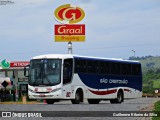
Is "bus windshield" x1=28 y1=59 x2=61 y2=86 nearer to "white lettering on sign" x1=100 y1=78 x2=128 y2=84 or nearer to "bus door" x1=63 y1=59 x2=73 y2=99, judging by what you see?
"bus door" x1=63 y1=59 x2=73 y2=99

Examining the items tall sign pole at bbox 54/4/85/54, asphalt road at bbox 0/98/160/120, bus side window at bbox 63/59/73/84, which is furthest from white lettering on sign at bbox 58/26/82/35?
asphalt road at bbox 0/98/160/120

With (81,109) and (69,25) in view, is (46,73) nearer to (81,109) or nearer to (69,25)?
(81,109)

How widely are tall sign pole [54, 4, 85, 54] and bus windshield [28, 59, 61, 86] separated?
16565mm

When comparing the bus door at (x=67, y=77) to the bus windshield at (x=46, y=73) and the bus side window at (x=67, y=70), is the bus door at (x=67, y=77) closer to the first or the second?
the bus side window at (x=67, y=70)

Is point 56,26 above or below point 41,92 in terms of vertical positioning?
above

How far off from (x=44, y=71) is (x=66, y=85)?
1.61 meters

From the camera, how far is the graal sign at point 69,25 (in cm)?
5384

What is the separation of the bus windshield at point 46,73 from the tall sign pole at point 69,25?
1656cm

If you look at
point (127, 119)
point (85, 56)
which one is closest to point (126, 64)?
point (85, 56)

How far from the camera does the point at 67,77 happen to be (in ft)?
117

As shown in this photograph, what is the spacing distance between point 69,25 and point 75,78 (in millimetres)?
19525

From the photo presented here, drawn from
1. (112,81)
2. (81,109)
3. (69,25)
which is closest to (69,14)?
(69,25)

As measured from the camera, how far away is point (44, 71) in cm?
3556

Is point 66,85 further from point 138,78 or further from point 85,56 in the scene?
point 138,78
